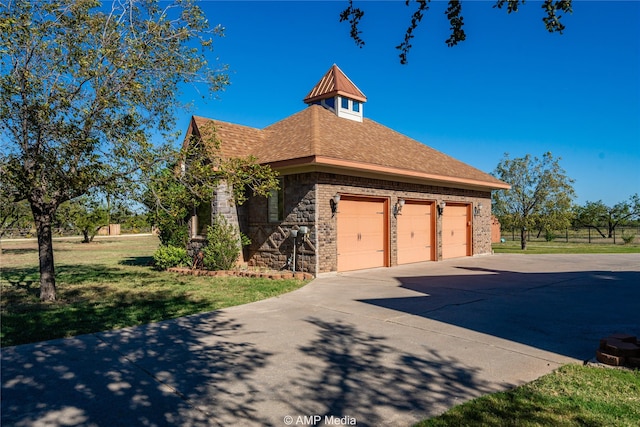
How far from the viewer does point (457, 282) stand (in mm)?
10953

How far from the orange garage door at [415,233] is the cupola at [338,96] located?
521 centimetres

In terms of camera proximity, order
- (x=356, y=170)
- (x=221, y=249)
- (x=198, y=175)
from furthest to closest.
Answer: (x=356, y=170) < (x=221, y=249) < (x=198, y=175)

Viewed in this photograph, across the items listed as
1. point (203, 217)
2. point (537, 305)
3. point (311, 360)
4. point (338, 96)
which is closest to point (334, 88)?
point (338, 96)

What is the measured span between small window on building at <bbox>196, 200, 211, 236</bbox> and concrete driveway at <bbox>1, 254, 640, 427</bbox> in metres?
7.01

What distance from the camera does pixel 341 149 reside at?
1307 centimetres

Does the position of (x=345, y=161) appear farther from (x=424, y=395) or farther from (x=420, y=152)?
(x=424, y=395)

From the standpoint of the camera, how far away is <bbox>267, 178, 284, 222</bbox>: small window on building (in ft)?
43.2

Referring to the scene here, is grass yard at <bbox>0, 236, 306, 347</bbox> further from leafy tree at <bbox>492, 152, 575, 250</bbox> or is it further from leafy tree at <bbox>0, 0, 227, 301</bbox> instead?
leafy tree at <bbox>492, 152, 575, 250</bbox>

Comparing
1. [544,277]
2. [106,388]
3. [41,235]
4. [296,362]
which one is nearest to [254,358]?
[296,362]

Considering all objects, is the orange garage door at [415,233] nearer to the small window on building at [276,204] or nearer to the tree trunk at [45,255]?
the small window on building at [276,204]

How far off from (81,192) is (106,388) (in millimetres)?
5809

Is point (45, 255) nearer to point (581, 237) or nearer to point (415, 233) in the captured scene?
point (415, 233)

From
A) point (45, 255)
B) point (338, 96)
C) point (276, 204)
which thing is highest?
point (338, 96)

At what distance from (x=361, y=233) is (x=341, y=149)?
2846 millimetres
